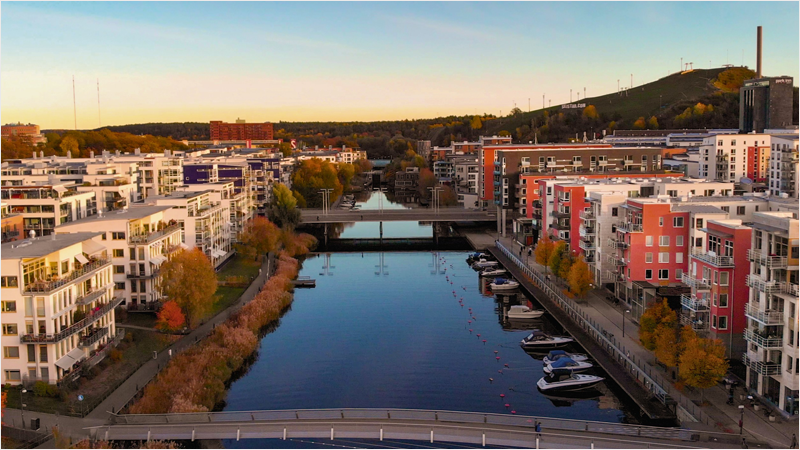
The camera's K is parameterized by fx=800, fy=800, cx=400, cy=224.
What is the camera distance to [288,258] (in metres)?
43.1

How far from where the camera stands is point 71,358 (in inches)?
830

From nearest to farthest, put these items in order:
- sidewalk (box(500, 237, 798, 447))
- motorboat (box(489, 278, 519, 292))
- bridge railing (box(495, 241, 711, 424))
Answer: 1. sidewalk (box(500, 237, 798, 447))
2. bridge railing (box(495, 241, 711, 424))
3. motorboat (box(489, 278, 519, 292))

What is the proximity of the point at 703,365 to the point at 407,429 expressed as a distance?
7120 millimetres

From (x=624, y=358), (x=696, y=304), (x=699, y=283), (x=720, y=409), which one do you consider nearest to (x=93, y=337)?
(x=624, y=358)

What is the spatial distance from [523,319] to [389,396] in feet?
34.9

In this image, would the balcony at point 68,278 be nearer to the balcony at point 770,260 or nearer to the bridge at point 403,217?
the balcony at point 770,260

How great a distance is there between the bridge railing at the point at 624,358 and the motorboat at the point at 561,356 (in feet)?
2.70

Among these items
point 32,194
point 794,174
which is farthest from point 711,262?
point 794,174

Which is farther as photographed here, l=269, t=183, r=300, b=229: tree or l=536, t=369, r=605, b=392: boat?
l=269, t=183, r=300, b=229: tree

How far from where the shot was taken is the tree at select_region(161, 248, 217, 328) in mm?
26828

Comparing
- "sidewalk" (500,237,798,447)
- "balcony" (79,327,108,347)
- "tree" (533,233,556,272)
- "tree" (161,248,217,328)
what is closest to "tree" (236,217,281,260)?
"tree" (161,248,217,328)

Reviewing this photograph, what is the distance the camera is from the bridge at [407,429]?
16906 mm

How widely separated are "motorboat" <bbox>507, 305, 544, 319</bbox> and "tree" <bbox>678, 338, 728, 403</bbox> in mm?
11894

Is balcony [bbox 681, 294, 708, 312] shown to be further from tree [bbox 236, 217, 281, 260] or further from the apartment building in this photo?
tree [bbox 236, 217, 281, 260]
